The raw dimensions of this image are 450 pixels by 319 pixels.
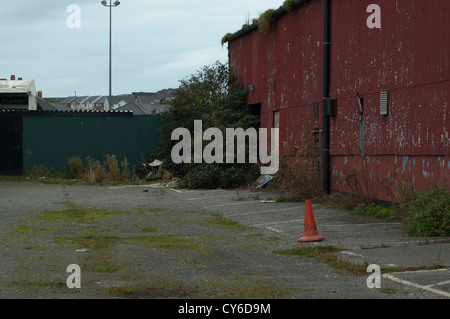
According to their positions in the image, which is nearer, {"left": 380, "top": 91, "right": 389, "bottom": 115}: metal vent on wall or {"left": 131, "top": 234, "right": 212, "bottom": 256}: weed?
{"left": 131, "top": 234, "right": 212, "bottom": 256}: weed

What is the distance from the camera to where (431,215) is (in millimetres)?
11656

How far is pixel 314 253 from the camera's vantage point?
10211 millimetres

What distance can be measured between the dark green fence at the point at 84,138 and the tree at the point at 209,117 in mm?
1022

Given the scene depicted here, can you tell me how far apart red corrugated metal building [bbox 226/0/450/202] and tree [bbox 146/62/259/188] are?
1.83m

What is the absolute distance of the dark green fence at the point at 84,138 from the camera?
31359 millimetres

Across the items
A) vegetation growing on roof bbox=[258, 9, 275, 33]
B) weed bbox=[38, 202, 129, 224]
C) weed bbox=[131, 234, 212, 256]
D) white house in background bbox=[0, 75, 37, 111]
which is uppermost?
vegetation growing on roof bbox=[258, 9, 275, 33]

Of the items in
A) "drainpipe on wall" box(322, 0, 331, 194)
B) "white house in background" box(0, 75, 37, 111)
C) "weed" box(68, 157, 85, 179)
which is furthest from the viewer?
"white house in background" box(0, 75, 37, 111)

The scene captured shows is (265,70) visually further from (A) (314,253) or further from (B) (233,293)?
(B) (233,293)

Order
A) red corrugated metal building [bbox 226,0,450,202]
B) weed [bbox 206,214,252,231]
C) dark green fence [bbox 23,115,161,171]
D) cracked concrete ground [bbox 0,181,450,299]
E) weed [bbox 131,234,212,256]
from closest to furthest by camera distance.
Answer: cracked concrete ground [bbox 0,181,450,299] < weed [bbox 131,234,212,256] < weed [bbox 206,214,252,231] < red corrugated metal building [bbox 226,0,450,202] < dark green fence [bbox 23,115,161,171]

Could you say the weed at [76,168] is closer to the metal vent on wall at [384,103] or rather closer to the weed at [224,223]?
the weed at [224,223]

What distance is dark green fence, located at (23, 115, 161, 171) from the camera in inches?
1235

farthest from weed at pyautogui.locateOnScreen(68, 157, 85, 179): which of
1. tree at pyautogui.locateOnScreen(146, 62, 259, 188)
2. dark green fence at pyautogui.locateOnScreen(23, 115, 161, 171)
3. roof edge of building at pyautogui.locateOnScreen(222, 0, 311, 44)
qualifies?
roof edge of building at pyautogui.locateOnScreen(222, 0, 311, 44)

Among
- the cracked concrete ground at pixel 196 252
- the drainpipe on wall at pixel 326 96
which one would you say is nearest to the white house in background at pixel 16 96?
the cracked concrete ground at pixel 196 252

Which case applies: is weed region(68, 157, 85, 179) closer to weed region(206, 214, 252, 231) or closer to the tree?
the tree
